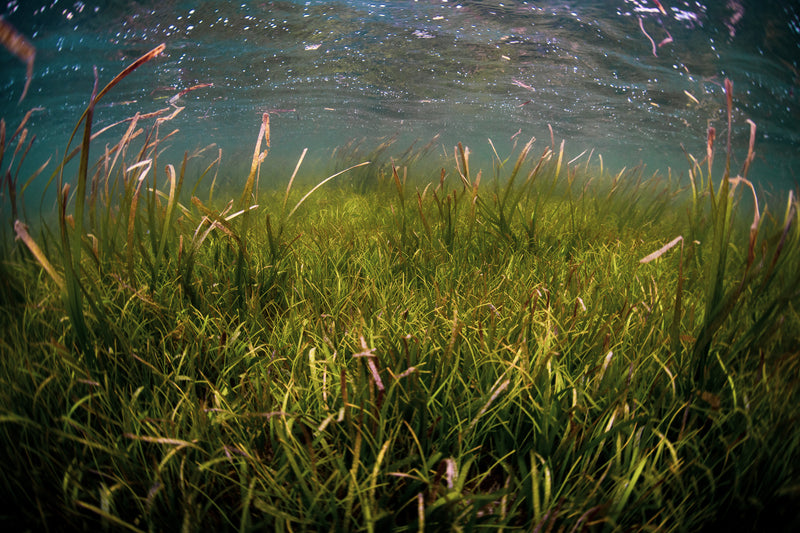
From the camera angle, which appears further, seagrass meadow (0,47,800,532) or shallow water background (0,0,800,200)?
shallow water background (0,0,800,200)

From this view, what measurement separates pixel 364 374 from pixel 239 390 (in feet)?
1.77

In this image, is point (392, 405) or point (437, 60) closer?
point (392, 405)

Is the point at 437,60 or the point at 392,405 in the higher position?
the point at 437,60

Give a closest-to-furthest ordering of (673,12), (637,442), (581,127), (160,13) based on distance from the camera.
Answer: (637,442), (673,12), (160,13), (581,127)

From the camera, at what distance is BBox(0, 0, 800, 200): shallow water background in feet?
31.2

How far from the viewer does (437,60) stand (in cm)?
1418

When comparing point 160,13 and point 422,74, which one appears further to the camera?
point 422,74

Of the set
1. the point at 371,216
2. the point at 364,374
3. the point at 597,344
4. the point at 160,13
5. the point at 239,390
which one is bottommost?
the point at 371,216

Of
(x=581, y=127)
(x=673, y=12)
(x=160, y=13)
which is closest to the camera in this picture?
(x=673, y=12)

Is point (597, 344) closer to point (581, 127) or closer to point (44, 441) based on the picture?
point (44, 441)

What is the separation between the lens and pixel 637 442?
1.03 metres

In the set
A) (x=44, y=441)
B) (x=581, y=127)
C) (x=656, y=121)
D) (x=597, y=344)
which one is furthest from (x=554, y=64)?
(x=44, y=441)

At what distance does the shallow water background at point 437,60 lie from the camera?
9.52m

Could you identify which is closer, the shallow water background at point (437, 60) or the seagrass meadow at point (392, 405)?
the seagrass meadow at point (392, 405)
